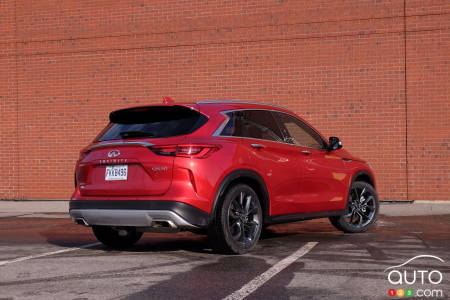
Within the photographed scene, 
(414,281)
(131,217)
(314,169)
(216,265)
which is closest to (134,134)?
(131,217)

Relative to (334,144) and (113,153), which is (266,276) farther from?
(334,144)

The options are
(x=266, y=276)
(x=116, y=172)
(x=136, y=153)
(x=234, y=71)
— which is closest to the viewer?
(x=266, y=276)

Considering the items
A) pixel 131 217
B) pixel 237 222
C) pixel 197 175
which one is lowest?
pixel 237 222

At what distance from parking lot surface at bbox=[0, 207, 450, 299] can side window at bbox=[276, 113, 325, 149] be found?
123 cm

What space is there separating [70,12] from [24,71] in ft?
6.29

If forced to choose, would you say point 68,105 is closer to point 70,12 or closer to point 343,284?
point 70,12

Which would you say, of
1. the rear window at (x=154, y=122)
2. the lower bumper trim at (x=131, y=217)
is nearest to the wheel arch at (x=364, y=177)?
the rear window at (x=154, y=122)

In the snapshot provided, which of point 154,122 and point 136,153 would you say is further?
point 154,122

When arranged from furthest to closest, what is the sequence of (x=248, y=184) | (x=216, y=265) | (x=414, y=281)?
(x=248, y=184), (x=216, y=265), (x=414, y=281)

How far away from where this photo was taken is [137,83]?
15680 mm

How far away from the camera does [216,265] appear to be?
6.17 metres

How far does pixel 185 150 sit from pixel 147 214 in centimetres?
73

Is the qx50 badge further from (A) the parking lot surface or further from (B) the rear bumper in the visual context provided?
(A) the parking lot surface

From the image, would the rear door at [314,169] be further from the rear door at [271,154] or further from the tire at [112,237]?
the tire at [112,237]
